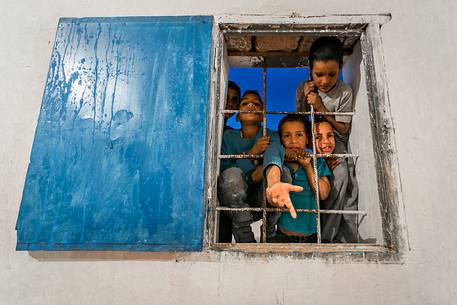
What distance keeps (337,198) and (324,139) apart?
45 centimetres

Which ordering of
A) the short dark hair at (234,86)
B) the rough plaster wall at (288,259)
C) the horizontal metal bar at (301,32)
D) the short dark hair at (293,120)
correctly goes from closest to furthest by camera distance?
the rough plaster wall at (288,259) → the horizontal metal bar at (301,32) → the short dark hair at (293,120) → the short dark hair at (234,86)

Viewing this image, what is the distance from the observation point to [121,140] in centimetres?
208

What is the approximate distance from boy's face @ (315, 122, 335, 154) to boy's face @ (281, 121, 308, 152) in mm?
111

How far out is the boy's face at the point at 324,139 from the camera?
8.46 feet

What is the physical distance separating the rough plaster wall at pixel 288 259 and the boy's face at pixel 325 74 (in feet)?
1.34

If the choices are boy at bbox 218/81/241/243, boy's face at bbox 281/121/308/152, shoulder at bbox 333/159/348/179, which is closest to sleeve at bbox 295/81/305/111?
boy's face at bbox 281/121/308/152

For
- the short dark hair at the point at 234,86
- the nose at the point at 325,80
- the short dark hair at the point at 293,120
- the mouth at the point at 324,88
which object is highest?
the short dark hair at the point at 234,86

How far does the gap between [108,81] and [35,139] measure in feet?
1.86

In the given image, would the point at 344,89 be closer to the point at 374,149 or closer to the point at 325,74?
the point at 325,74

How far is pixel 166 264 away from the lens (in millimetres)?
1891

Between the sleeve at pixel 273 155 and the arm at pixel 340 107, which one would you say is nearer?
the sleeve at pixel 273 155

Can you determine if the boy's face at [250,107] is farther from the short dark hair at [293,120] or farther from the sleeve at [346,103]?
the sleeve at [346,103]

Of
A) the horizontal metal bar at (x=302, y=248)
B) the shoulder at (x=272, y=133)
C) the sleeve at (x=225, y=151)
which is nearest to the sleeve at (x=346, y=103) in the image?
the shoulder at (x=272, y=133)

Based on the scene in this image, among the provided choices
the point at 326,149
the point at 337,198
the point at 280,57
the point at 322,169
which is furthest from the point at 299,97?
the point at 337,198
